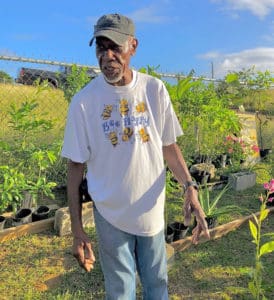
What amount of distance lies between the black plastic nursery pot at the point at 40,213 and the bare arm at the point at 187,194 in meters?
2.35

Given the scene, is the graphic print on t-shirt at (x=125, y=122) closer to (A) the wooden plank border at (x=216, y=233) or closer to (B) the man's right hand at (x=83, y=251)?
(B) the man's right hand at (x=83, y=251)

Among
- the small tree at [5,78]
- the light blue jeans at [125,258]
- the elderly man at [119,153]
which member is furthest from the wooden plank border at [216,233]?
the small tree at [5,78]

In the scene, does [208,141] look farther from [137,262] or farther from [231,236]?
[137,262]

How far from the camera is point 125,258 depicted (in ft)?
5.78

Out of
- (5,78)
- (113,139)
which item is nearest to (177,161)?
(113,139)

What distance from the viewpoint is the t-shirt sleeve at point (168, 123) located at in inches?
70.2

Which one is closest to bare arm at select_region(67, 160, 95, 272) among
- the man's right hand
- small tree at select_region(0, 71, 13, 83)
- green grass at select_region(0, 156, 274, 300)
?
the man's right hand

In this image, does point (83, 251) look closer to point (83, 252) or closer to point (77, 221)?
point (83, 252)

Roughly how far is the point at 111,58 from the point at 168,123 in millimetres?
445

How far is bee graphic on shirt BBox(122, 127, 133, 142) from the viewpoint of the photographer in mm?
1652

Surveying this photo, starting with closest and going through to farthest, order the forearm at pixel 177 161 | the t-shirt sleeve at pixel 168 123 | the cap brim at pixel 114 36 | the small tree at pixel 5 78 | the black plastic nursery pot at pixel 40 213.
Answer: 1. the cap brim at pixel 114 36
2. the t-shirt sleeve at pixel 168 123
3. the forearm at pixel 177 161
4. the black plastic nursery pot at pixel 40 213
5. the small tree at pixel 5 78

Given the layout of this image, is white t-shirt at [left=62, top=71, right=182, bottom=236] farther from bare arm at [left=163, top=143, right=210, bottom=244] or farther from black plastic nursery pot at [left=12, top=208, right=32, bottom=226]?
black plastic nursery pot at [left=12, top=208, right=32, bottom=226]

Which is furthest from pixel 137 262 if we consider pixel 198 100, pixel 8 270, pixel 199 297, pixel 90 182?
pixel 198 100

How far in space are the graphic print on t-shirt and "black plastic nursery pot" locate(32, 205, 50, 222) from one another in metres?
2.54
